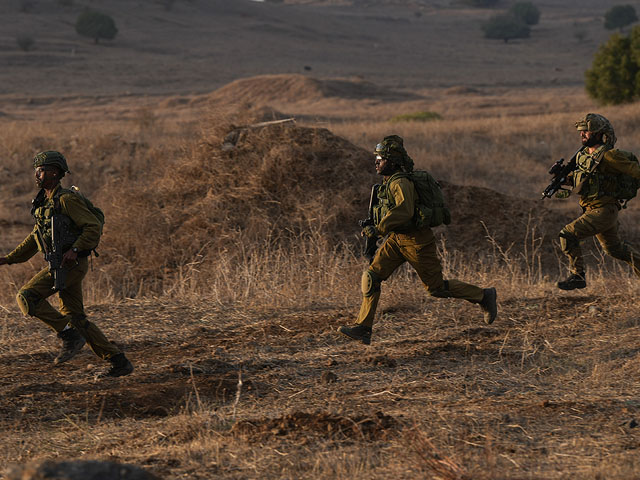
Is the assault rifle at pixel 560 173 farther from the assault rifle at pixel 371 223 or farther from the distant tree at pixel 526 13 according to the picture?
the distant tree at pixel 526 13

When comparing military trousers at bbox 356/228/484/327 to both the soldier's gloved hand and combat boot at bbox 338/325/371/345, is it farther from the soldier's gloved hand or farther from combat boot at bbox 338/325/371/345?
the soldier's gloved hand

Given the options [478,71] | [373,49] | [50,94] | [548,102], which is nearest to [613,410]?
[548,102]

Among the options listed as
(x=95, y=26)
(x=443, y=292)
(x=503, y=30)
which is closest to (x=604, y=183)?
(x=443, y=292)

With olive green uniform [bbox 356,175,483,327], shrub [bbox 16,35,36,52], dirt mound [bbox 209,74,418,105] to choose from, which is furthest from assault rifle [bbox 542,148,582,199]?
shrub [bbox 16,35,36,52]

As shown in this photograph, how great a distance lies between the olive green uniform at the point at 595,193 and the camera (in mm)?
7070

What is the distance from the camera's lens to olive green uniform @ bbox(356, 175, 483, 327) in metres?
6.17

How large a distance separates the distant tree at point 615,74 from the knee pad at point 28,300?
97.9 feet

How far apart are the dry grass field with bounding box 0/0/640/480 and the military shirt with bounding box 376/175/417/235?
109cm

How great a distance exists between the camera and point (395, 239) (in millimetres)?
6547

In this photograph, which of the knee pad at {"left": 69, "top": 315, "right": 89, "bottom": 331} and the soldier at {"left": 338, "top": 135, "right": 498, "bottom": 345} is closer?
the knee pad at {"left": 69, "top": 315, "right": 89, "bottom": 331}

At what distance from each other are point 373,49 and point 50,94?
40897 mm

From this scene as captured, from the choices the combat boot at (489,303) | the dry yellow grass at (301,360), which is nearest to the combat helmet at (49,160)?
the dry yellow grass at (301,360)

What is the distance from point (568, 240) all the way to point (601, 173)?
0.67m

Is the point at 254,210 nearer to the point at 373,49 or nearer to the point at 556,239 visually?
the point at 556,239
